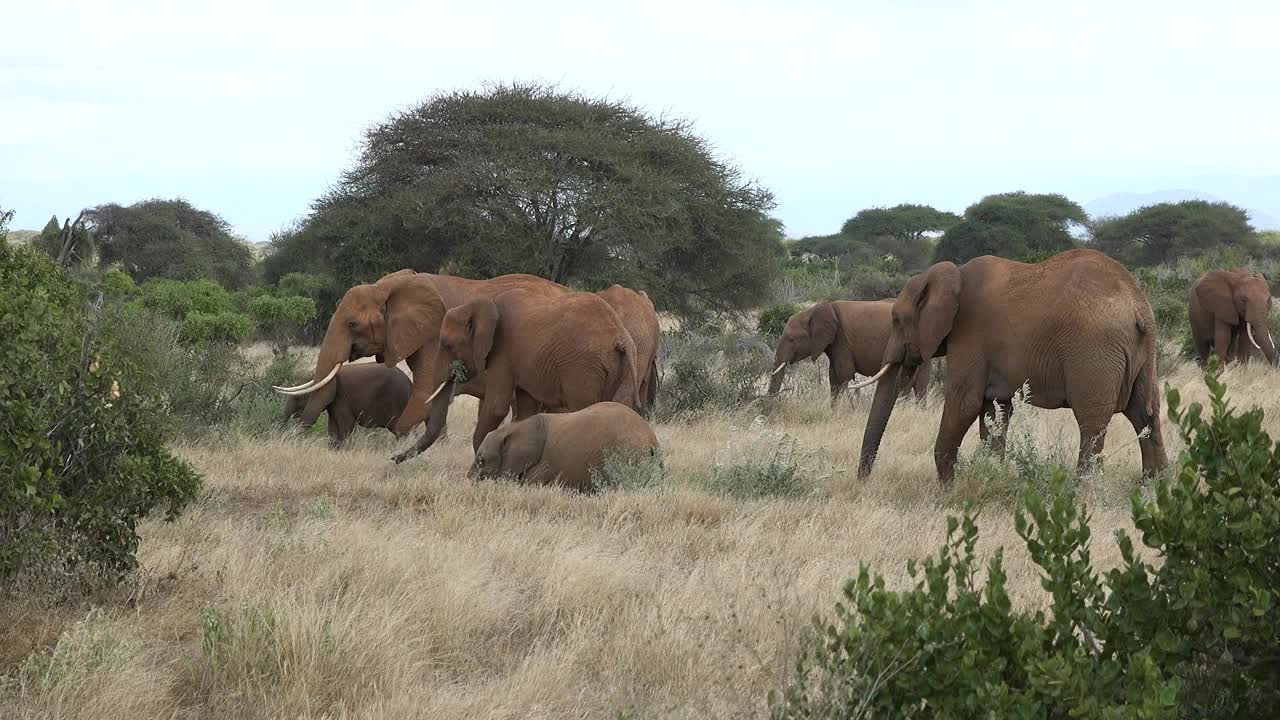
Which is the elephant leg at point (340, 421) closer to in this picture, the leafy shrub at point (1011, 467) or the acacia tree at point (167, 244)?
the leafy shrub at point (1011, 467)

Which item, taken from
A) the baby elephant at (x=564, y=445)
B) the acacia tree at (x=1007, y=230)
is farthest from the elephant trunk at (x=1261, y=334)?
the acacia tree at (x=1007, y=230)

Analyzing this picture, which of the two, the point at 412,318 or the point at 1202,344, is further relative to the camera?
the point at 1202,344

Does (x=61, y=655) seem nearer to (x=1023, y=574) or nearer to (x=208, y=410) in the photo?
(x=1023, y=574)

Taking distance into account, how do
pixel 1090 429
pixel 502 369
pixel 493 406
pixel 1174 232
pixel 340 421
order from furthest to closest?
pixel 1174 232, pixel 340 421, pixel 502 369, pixel 493 406, pixel 1090 429

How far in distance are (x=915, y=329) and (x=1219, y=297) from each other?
43.6ft

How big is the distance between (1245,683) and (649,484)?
16.7 ft

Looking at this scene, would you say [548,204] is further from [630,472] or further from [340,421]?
[630,472]

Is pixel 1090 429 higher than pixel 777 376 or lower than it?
higher

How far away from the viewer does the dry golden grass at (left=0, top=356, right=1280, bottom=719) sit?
14.5 feet

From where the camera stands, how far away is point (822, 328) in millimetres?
18281

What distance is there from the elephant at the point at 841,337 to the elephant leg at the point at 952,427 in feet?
28.9

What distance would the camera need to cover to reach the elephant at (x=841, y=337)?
59.6ft

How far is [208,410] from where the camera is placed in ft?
42.0

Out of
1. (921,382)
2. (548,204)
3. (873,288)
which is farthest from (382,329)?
(873,288)
